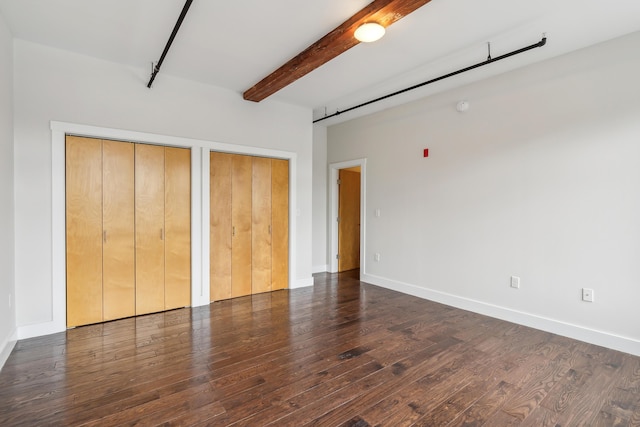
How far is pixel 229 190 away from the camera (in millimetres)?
4309

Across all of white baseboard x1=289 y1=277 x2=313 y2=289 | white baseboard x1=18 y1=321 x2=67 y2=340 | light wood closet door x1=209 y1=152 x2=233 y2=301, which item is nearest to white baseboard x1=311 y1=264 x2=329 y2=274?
white baseboard x1=289 y1=277 x2=313 y2=289

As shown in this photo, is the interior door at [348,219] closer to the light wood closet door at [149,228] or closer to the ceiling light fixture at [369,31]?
the light wood closet door at [149,228]

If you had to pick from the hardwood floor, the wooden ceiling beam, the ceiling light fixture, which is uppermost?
the wooden ceiling beam

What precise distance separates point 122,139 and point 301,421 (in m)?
3.42

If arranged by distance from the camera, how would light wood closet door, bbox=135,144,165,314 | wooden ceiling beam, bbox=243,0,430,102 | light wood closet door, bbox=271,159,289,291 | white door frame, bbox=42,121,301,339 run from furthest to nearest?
light wood closet door, bbox=271,159,289,291 → light wood closet door, bbox=135,144,165,314 → white door frame, bbox=42,121,301,339 → wooden ceiling beam, bbox=243,0,430,102

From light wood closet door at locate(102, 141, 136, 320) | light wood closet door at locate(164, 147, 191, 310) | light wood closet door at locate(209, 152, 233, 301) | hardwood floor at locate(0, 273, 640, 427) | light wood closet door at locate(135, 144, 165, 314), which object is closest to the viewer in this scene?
hardwood floor at locate(0, 273, 640, 427)

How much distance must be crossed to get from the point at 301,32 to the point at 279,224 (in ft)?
9.03

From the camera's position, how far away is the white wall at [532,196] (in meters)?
2.84

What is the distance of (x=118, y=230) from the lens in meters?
3.50

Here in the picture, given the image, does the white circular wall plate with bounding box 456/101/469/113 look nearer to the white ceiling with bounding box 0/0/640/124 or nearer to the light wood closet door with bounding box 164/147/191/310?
the white ceiling with bounding box 0/0/640/124

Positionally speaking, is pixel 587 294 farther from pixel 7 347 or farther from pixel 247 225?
pixel 7 347

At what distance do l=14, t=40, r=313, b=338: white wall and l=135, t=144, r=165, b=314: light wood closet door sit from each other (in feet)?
1.20

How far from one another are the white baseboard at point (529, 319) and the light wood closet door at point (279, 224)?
1.74 m

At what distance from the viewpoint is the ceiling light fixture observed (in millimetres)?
2451
